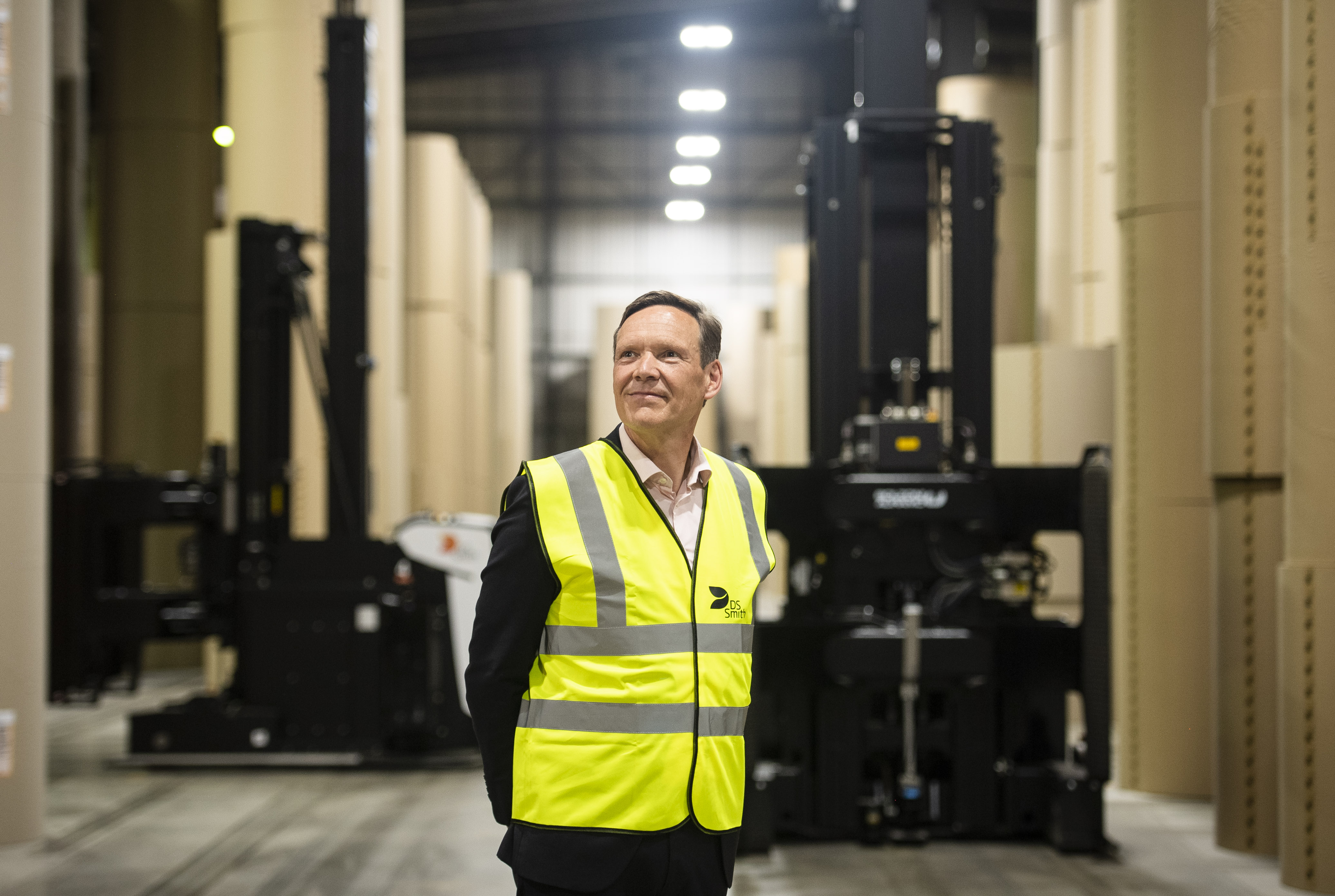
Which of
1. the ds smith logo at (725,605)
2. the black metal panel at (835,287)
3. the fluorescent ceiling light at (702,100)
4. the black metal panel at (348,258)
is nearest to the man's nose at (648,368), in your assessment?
the ds smith logo at (725,605)

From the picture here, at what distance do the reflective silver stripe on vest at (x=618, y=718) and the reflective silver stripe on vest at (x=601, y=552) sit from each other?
13 cm

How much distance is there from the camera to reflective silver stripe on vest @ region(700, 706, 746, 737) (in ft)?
6.28

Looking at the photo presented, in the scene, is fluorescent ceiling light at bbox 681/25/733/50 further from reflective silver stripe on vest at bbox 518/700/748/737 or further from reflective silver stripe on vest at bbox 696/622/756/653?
reflective silver stripe on vest at bbox 518/700/748/737

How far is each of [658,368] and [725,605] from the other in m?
0.40

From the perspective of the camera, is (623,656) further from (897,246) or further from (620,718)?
(897,246)

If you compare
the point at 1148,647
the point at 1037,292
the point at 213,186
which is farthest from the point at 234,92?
the point at 1148,647

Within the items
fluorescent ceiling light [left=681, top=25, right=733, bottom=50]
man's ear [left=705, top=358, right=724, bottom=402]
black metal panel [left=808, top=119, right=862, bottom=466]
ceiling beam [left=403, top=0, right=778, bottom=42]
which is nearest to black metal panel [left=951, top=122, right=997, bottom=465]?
black metal panel [left=808, top=119, right=862, bottom=466]

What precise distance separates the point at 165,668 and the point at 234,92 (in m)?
5.58

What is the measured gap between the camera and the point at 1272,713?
5352 mm

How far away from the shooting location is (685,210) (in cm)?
2345

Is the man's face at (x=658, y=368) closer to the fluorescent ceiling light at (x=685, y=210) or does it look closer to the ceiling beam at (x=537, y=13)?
the ceiling beam at (x=537, y=13)

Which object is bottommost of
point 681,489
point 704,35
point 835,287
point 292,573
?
point 292,573

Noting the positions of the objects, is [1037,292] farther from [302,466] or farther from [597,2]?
[597,2]

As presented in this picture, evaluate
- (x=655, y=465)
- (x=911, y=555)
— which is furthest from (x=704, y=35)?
(x=655, y=465)
